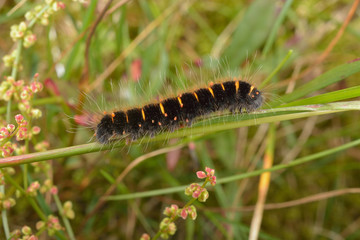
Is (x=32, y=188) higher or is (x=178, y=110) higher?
(x=178, y=110)

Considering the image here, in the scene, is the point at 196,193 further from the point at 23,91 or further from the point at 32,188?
Result: the point at 23,91

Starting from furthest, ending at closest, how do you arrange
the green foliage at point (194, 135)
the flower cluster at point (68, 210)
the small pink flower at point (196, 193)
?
the green foliage at point (194, 135) → the flower cluster at point (68, 210) → the small pink flower at point (196, 193)

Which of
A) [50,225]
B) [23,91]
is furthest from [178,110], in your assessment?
[50,225]

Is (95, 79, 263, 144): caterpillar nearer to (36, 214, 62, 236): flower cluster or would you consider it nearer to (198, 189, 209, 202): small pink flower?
(36, 214, 62, 236): flower cluster

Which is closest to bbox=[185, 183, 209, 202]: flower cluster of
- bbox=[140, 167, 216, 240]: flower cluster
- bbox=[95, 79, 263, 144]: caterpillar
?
bbox=[140, 167, 216, 240]: flower cluster

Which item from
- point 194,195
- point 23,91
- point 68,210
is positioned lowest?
point 194,195

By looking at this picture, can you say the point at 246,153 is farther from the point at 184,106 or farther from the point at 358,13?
the point at 358,13

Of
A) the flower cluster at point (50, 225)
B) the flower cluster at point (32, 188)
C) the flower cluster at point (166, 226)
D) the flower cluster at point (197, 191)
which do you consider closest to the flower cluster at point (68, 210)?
the flower cluster at point (50, 225)

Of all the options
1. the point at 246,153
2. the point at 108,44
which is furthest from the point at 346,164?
the point at 108,44

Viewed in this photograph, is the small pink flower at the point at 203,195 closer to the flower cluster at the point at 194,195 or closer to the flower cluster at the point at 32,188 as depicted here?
the flower cluster at the point at 194,195
